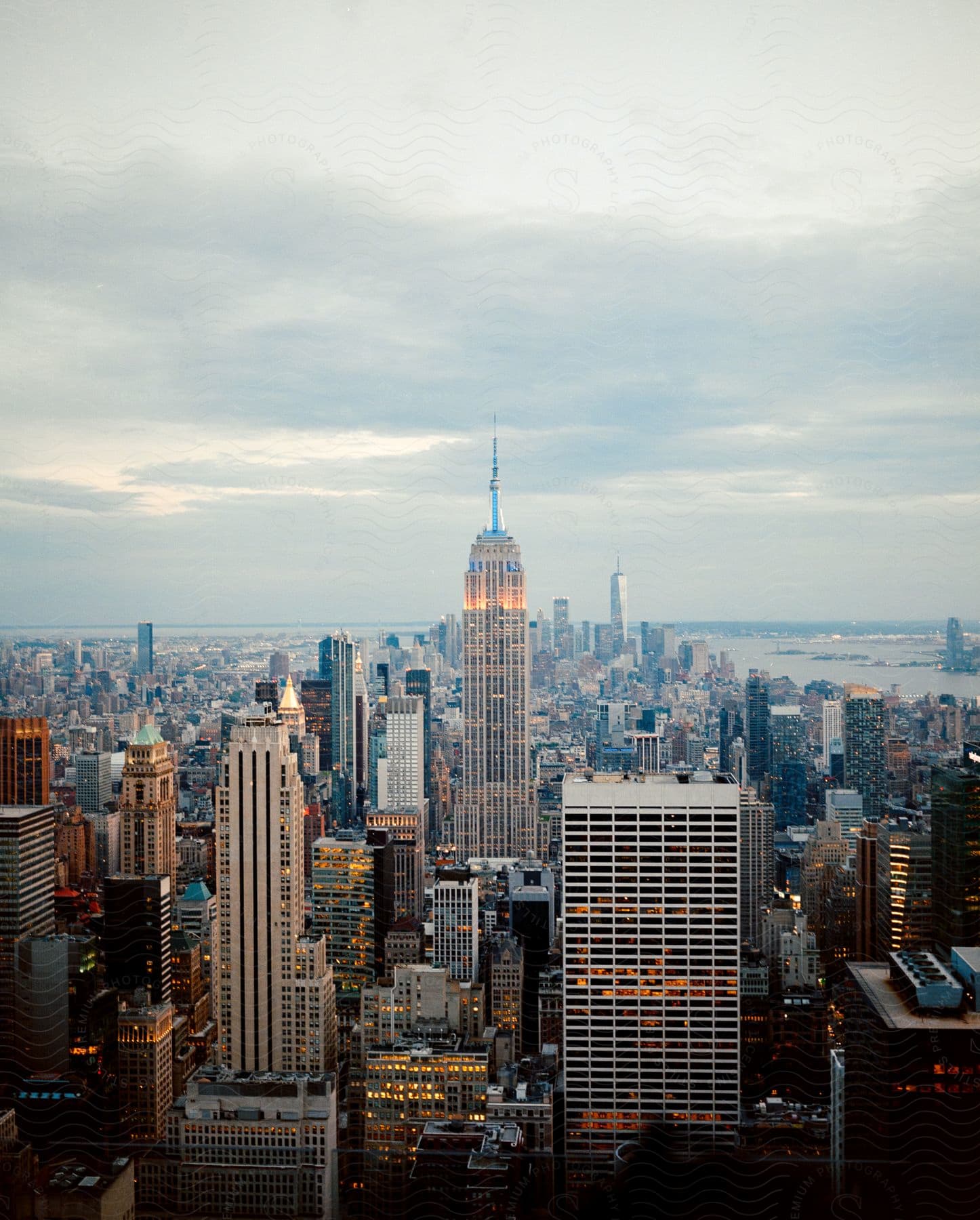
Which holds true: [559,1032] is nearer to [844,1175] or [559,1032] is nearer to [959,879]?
[959,879]

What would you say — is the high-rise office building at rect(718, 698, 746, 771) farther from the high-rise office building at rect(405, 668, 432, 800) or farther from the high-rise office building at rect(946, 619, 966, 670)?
the high-rise office building at rect(405, 668, 432, 800)

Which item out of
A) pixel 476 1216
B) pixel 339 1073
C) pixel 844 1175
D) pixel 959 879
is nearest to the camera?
pixel 844 1175

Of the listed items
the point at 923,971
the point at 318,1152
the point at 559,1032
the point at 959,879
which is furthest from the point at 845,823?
the point at 318,1152

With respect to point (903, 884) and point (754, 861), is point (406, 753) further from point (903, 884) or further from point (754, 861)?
point (903, 884)

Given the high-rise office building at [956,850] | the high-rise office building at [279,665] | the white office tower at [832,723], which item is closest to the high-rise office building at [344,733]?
the high-rise office building at [279,665]

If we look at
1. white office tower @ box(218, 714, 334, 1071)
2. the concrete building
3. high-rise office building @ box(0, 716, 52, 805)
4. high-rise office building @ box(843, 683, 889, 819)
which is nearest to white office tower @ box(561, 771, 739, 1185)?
high-rise office building @ box(843, 683, 889, 819)

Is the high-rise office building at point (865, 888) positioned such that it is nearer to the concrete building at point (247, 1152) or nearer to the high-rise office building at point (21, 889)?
the concrete building at point (247, 1152)
